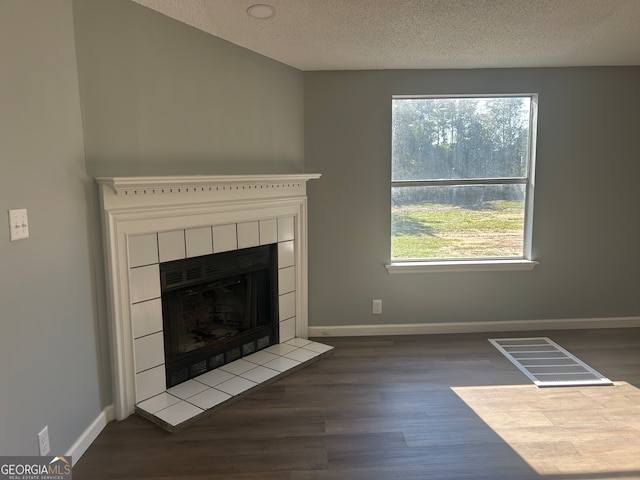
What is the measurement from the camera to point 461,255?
3.87 m

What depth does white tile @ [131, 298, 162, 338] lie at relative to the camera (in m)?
2.51

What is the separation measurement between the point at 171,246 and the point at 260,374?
1015 millimetres

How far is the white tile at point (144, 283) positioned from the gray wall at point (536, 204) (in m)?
1.40

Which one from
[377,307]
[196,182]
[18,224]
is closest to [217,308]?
[196,182]

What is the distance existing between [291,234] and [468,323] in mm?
1700

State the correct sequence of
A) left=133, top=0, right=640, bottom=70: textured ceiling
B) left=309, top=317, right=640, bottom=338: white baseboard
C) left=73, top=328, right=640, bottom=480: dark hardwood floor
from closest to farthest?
left=73, top=328, right=640, bottom=480: dark hardwood floor < left=133, top=0, right=640, bottom=70: textured ceiling < left=309, top=317, right=640, bottom=338: white baseboard

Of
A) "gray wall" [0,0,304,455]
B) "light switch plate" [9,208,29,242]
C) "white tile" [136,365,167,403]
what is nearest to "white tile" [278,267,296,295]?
"gray wall" [0,0,304,455]

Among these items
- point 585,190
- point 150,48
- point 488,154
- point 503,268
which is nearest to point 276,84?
point 150,48

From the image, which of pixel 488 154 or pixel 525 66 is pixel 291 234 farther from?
pixel 525 66

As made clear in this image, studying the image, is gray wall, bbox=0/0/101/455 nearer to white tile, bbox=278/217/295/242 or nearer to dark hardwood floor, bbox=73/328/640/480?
dark hardwood floor, bbox=73/328/640/480

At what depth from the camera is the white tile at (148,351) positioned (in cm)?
253

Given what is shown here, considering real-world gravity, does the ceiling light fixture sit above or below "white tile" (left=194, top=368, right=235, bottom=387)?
above

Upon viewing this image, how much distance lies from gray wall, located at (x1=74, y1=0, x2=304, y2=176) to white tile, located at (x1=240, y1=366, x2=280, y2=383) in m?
1.33

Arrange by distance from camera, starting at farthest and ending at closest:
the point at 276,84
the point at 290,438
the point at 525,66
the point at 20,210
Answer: the point at 525,66, the point at 276,84, the point at 290,438, the point at 20,210
